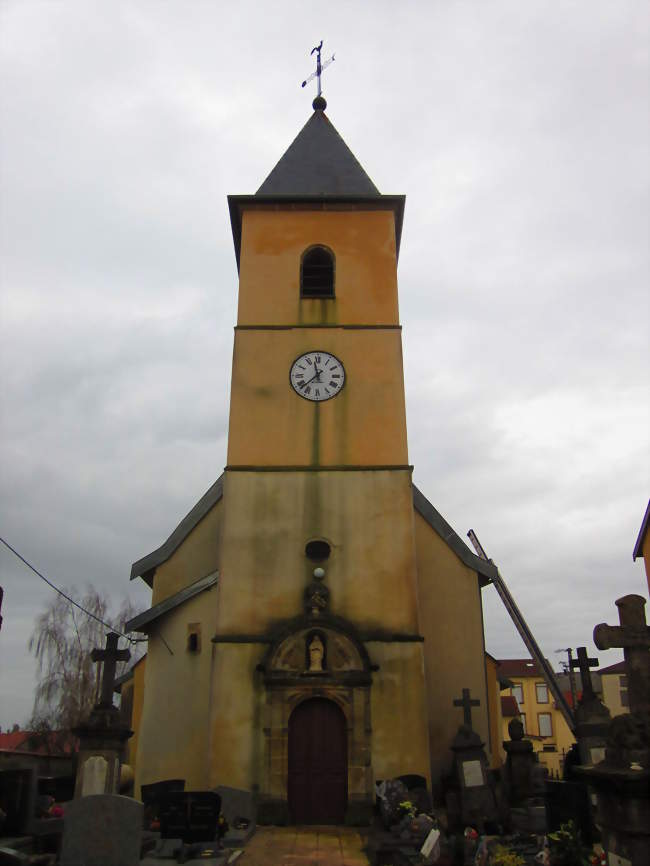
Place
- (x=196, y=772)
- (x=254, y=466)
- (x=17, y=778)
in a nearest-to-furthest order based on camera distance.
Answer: (x=17, y=778) < (x=196, y=772) < (x=254, y=466)

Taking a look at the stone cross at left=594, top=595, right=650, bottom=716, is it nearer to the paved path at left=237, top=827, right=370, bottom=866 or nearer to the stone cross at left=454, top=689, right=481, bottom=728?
the paved path at left=237, top=827, right=370, bottom=866

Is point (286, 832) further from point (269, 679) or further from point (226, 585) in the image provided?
point (226, 585)

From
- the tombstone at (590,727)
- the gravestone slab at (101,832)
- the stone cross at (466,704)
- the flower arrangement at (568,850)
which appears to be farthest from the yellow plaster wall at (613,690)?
the gravestone slab at (101,832)

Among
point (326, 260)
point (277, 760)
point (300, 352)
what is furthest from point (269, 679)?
point (326, 260)

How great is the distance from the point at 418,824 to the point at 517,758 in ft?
16.7

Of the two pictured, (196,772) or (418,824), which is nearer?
(418,824)

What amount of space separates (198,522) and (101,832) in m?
10.0

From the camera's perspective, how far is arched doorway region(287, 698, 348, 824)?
12922 millimetres

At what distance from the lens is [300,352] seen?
54.3 ft

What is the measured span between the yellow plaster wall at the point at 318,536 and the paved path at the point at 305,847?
11.3ft

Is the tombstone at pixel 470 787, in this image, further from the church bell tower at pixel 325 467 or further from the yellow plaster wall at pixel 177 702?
the yellow plaster wall at pixel 177 702

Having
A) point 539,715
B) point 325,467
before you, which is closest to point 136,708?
point 325,467

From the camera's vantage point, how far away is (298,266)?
17.6 meters

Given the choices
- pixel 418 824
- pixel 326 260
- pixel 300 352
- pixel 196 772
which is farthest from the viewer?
pixel 326 260
